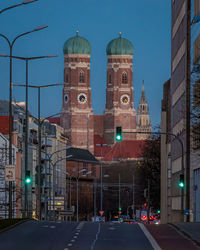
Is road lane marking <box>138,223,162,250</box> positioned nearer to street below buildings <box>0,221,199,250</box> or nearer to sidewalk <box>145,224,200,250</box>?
street below buildings <box>0,221,199,250</box>

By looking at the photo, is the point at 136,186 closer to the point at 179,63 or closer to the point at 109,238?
the point at 179,63

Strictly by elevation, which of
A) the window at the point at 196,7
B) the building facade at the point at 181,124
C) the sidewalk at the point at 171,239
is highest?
the window at the point at 196,7

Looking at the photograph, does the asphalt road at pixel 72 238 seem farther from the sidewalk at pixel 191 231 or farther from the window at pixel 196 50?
the window at pixel 196 50

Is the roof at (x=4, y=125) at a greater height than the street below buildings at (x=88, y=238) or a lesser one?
greater

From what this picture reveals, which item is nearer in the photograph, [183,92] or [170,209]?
[183,92]

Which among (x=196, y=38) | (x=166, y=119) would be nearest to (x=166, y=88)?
(x=166, y=119)

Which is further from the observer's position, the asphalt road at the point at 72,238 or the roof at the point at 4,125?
the roof at the point at 4,125

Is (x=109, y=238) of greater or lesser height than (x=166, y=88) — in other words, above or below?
below

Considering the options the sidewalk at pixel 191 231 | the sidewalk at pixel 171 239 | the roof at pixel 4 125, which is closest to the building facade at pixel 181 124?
the sidewalk at pixel 191 231

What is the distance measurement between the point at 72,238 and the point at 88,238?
0.66 m

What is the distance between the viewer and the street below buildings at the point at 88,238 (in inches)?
1208

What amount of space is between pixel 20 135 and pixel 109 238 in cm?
7950

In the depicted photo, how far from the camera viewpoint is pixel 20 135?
114 m

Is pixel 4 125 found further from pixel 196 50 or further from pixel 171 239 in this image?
pixel 171 239
